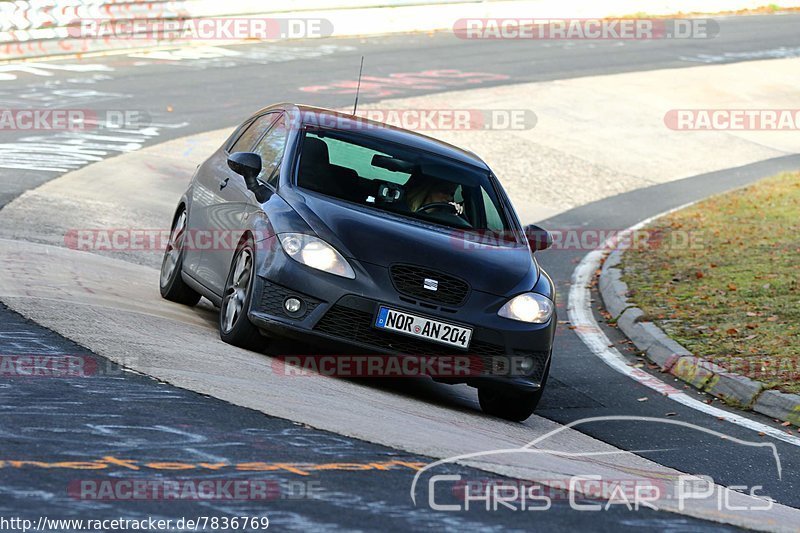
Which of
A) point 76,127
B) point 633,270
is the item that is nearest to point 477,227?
point 633,270

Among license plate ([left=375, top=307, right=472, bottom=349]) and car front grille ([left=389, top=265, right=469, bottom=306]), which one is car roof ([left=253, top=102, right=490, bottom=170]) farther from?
license plate ([left=375, top=307, right=472, bottom=349])

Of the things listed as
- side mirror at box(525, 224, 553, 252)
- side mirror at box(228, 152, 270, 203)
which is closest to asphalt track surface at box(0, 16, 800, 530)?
side mirror at box(525, 224, 553, 252)

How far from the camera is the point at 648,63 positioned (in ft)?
106

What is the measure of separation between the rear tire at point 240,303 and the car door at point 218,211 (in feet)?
0.90

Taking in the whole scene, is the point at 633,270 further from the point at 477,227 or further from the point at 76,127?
the point at 76,127

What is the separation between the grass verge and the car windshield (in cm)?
263

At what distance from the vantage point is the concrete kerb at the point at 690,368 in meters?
9.75

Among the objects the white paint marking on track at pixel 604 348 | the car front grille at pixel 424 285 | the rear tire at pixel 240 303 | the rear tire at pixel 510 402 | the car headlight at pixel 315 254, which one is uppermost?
the car headlight at pixel 315 254

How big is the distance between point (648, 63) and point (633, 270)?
18.2 meters

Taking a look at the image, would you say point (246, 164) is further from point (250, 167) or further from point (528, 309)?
point (528, 309)

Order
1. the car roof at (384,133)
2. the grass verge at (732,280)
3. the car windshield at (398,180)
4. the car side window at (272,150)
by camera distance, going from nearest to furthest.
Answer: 1. the car windshield at (398,180)
2. the car side window at (272,150)
3. the car roof at (384,133)
4. the grass verge at (732,280)

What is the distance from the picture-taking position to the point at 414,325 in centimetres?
805

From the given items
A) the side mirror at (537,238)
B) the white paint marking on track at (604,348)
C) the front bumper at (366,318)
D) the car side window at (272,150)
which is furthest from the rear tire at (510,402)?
the car side window at (272,150)

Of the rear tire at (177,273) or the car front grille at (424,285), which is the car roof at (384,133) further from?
the car front grille at (424,285)
